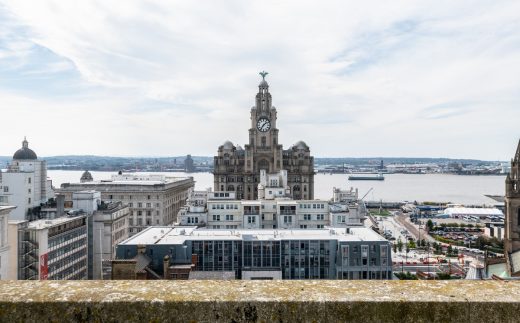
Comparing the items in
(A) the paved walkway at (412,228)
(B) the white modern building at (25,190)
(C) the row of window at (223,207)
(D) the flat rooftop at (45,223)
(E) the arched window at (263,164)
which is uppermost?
(E) the arched window at (263,164)

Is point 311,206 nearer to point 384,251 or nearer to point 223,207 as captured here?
point 223,207

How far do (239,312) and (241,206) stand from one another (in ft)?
192

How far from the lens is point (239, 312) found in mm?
5848

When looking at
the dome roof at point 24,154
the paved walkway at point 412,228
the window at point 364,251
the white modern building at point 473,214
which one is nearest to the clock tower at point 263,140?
the paved walkway at point 412,228

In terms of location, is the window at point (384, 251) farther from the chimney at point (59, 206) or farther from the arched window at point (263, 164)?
the arched window at point (263, 164)

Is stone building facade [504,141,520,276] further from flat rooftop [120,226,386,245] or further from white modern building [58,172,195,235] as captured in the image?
white modern building [58,172,195,235]

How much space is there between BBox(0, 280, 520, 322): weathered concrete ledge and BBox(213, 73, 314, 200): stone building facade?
101139 mm

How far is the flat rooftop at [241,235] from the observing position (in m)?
45.0

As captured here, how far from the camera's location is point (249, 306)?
19.2ft

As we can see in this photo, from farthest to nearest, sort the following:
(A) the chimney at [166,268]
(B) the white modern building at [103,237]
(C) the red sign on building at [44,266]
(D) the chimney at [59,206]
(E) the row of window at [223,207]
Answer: (E) the row of window at [223,207], (D) the chimney at [59,206], (B) the white modern building at [103,237], (C) the red sign on building at [44,266], (A) the chimney at [166,268]

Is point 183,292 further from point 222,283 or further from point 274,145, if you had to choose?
point 274,145

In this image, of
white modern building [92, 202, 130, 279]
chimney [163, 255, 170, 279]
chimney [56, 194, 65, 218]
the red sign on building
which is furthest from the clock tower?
chimney [163, 255, 170, 279]

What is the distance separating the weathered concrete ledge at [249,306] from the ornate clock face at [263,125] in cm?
10341

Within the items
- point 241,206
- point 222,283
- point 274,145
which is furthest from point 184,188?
point 222,283
